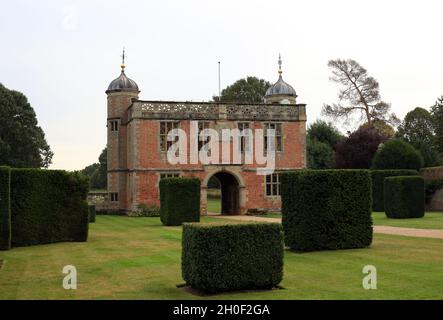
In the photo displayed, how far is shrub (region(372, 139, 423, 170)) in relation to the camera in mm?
38500

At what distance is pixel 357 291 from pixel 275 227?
1790 millimetres

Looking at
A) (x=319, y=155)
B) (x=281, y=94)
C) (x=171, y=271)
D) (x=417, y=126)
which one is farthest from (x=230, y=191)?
(x=417, y=126)

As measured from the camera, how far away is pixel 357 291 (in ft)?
31.7

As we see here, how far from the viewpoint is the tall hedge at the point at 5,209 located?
17031 mm

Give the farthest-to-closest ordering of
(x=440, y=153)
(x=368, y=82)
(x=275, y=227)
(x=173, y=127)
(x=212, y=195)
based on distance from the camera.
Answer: (x=212, y=195) → (x=368, y=82) → (x=440, y=153) → (x=173, y=127) → (x=275, y=227)

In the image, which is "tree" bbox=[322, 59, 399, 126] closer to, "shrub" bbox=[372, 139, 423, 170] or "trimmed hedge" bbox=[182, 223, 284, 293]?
"shrub" bbox=[372, 139, 423, 170]

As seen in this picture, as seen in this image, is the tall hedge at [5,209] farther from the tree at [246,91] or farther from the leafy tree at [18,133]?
the tree at [246,91]

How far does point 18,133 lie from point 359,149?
2666 cm

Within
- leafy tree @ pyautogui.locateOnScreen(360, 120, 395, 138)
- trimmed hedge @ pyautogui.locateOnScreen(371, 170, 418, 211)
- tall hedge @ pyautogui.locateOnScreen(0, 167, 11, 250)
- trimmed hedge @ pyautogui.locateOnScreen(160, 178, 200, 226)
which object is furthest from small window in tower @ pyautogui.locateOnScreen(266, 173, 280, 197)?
tall hedge @ pyautogui.locateOnScreen(0, 167, 11, 250)

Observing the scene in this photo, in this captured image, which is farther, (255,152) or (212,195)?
(212,195)

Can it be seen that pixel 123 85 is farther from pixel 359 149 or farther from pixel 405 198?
pixel 405 198
